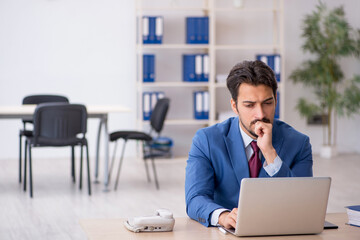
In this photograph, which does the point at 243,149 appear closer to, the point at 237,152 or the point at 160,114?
the point at 237,152

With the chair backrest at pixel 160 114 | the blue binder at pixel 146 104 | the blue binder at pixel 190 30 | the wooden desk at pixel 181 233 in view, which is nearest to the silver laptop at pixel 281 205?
the wooden desk at pixel 181 233

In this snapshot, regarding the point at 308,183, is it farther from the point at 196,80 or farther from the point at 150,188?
the point at 196,80

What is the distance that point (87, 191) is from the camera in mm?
5230

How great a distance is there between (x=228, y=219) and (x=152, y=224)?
232 millimetres

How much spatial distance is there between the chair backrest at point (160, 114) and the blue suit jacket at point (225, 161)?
10.7 ft

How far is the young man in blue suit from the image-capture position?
6.67 ft

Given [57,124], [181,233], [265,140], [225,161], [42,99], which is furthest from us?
[42,99]

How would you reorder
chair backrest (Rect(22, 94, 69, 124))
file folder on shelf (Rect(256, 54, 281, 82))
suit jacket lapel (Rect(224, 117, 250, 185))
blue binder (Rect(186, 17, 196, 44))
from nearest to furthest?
suit jacket lapel (Rect(224, 117, 250, 185)) < chair backrest (Rect(22, 94, 69, 124)) < blue binder (Rect(186, 17, 196, 44)) < file folder on shelf (Rect(256, 54, 281, 82))

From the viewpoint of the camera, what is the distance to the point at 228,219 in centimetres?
180

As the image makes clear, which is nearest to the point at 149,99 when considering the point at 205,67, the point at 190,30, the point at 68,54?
the point at 205,67

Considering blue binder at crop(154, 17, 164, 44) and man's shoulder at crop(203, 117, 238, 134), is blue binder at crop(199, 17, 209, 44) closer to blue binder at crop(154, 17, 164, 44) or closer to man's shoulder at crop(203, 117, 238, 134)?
blue binder at crop(154, 17, 164, 44)

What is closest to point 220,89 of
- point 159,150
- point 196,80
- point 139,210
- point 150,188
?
point 196,80

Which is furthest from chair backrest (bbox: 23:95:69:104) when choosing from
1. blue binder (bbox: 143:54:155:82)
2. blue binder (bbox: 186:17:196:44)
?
blue binder (bbox: 186:17:196:44)

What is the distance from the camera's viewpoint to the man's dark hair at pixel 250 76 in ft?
6.72
